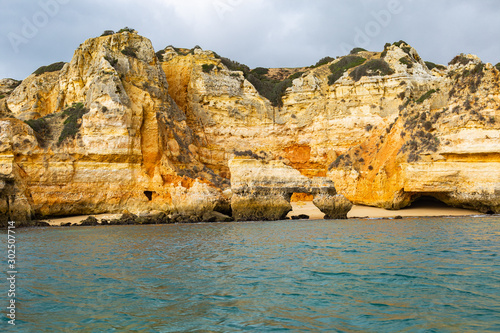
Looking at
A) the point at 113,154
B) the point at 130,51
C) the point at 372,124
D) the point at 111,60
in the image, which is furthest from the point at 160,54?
the point at 372,124

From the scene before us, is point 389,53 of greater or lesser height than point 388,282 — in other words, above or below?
above

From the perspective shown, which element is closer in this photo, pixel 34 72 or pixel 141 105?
pixel 141 105

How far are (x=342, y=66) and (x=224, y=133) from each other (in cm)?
1433

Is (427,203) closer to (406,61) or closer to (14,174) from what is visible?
(406,61)

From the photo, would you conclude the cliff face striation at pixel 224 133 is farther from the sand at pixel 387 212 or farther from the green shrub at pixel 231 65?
the green shrub at pixel 231 65

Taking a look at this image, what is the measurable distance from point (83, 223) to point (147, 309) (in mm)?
17776

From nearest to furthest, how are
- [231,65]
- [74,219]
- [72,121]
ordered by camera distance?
[74,219] → [72,121] → [231,65]

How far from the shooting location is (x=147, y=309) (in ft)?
18.1

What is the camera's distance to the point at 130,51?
29.3m

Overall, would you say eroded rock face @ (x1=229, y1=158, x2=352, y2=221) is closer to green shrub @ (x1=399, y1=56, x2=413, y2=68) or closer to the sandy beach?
the sandy beach

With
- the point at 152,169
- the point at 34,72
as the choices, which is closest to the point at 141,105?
the point at 152,169

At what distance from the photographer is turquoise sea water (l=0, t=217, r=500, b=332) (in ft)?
16.0

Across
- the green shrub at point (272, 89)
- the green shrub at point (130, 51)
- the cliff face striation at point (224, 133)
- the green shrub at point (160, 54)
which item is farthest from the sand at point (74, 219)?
the green shrub at point (272, 89)

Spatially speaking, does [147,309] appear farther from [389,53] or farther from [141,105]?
[389,53]
